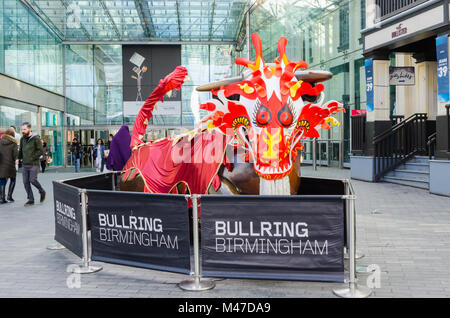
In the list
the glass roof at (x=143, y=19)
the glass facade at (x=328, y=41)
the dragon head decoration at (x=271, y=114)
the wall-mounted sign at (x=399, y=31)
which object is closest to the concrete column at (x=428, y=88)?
the wall-mounted sign at (x=399, y=31)

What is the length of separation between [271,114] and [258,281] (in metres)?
1.74

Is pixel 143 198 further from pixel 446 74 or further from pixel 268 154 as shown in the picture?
pixel 446 74

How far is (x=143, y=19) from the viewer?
25406 mm

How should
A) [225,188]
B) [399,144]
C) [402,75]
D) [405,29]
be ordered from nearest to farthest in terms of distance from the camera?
[225,188], [405,29], [402,75], [399,144]

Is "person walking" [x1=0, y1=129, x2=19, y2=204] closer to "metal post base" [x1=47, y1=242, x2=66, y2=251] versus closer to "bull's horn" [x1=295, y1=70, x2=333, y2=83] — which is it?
"metal post base" [x1=47, y1=242, x2=66, y2=251]

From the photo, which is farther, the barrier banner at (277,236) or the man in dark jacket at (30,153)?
the man in dark jacket at (30,153)

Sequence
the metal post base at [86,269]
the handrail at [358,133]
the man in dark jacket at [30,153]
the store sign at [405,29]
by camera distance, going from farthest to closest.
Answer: the handrail at [358,133] → the store sign at [405,29] → the man in dark jacket at [30,153] → the metal post base at [86,269]

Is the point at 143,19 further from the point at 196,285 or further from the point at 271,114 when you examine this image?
the point at 196,285

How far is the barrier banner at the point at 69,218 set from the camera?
496cm

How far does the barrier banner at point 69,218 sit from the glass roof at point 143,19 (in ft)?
64.4

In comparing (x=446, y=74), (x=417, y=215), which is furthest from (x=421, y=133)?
(x=417, y=215)

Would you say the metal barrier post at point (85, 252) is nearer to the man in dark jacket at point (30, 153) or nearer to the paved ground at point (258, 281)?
the paved ground at point (258, 281)

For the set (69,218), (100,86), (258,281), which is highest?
(100,86)

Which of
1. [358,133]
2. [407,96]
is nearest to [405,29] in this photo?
[407,96]
